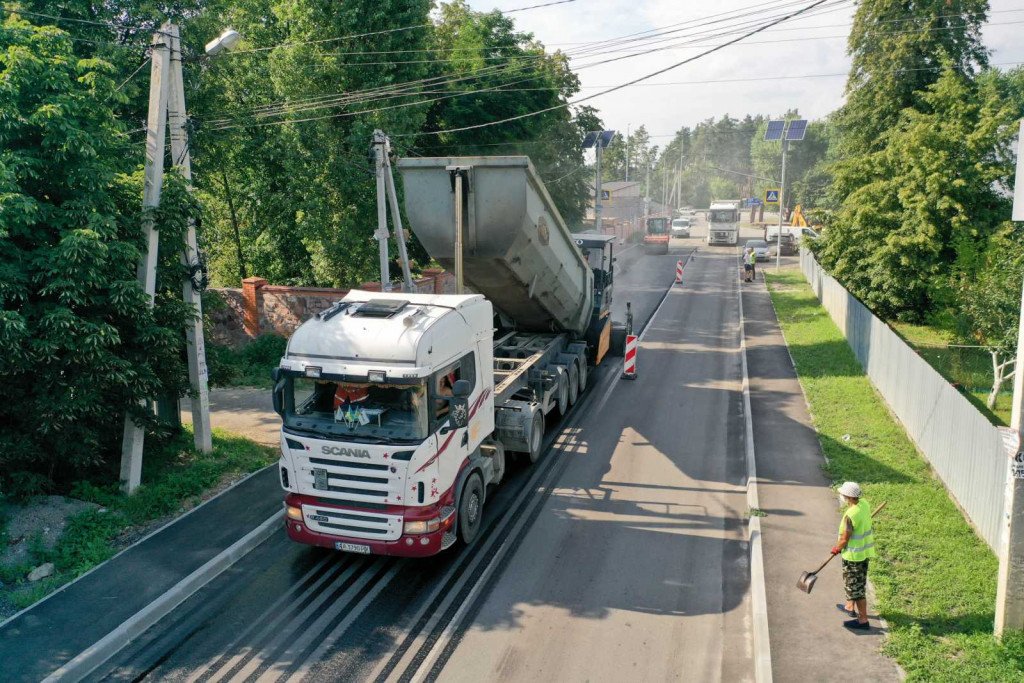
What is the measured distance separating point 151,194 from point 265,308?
9939mm

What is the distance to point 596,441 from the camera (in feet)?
48.8

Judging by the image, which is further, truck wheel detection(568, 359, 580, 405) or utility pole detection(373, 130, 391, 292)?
truck wheel detection(568, 359, 580, 405)

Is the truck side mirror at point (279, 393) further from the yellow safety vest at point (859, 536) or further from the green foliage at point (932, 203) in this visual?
the green foliage at point (932, 203)

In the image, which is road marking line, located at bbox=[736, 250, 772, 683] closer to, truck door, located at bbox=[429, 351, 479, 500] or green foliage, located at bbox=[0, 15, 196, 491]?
truck door, located at bbox=[429, 351, 479, 500]

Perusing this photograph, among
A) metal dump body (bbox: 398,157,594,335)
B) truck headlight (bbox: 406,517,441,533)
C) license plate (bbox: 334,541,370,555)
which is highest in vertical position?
metal dump body (bbox: 398,157,594,335)

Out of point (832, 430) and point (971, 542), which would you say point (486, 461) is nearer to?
point (971, 542)

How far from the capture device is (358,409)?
9.14 meters

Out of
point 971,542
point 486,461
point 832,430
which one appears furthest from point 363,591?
point 832,430

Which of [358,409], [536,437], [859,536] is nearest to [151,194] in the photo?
[358,409]

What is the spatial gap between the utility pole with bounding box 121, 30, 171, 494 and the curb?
8.38ft

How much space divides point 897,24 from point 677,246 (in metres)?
32.2

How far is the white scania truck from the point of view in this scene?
9.03m

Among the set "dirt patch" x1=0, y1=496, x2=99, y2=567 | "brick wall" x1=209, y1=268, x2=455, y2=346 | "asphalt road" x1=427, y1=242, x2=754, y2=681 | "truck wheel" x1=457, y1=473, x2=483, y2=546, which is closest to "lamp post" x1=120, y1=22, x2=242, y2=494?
"dirt patch" x1=0, y1=496, x2=99, y2=567

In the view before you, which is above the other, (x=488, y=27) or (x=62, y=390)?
(x=488, y=27)
